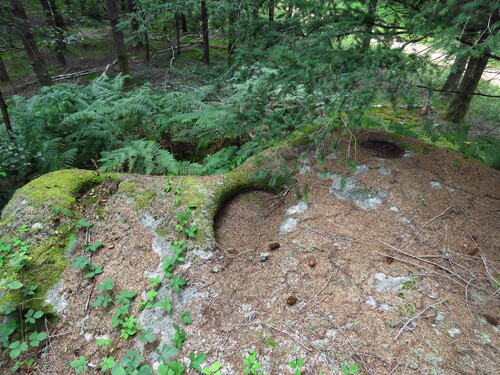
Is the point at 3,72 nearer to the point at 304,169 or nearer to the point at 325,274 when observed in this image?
the point at 304,169

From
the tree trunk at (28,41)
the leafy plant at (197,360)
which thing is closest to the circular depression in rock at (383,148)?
the leafy plant at (197,360)

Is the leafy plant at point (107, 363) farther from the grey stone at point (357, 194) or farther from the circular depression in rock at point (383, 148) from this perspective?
the circular depression in rock at point (383, 148)

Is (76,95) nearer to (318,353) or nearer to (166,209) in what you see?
(166,209)

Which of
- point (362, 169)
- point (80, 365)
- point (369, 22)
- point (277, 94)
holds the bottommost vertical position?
point (80, 365)

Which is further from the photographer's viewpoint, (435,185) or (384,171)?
(384,171)

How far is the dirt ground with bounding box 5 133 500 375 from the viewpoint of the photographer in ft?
Result: 5.67

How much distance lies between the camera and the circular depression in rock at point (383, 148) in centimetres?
345

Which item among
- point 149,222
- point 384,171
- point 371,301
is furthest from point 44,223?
point 384,171

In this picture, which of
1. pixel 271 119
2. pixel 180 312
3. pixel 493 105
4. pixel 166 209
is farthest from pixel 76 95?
pixel 493 105

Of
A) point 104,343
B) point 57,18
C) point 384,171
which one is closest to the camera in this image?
point 104,343

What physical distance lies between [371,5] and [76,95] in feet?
17.6

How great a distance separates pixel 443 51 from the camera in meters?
2.13

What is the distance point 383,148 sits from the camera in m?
3.58

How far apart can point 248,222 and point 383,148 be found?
214 centimetres
